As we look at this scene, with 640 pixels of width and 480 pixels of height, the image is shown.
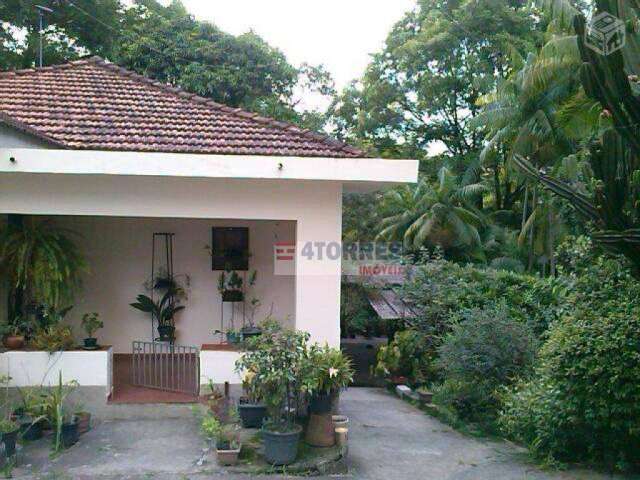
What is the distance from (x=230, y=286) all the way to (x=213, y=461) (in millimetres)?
4531

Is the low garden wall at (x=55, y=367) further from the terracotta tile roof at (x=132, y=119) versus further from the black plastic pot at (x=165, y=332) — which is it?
the terracotta tile roof at (x=132, y=119)

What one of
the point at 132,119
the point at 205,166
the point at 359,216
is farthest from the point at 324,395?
the point at 359,216

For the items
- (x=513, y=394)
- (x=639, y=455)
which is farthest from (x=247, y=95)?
(x=639, y=455)

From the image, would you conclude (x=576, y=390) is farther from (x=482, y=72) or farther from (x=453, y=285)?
(x=482, y=72)

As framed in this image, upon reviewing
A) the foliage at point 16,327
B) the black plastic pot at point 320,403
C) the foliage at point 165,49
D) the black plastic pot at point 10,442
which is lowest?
the black plastic pot at point 10,442

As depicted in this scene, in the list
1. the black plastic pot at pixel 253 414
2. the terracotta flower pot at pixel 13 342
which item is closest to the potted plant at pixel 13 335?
the terracotta flower pot at pixel 13 342

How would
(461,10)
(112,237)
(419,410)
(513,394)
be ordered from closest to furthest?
(513,394)
(419,410)
(112,237)
(461,10)

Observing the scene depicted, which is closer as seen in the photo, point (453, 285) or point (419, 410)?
point (419, 410)

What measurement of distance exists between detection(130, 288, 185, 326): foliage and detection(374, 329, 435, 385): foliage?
407 centimetres

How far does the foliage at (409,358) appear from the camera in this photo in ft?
33.5

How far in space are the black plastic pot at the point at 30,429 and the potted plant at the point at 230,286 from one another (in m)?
4.06

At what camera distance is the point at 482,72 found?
22.9 m

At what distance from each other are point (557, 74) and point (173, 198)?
11.5 meters

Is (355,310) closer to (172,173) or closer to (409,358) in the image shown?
(409,358)
